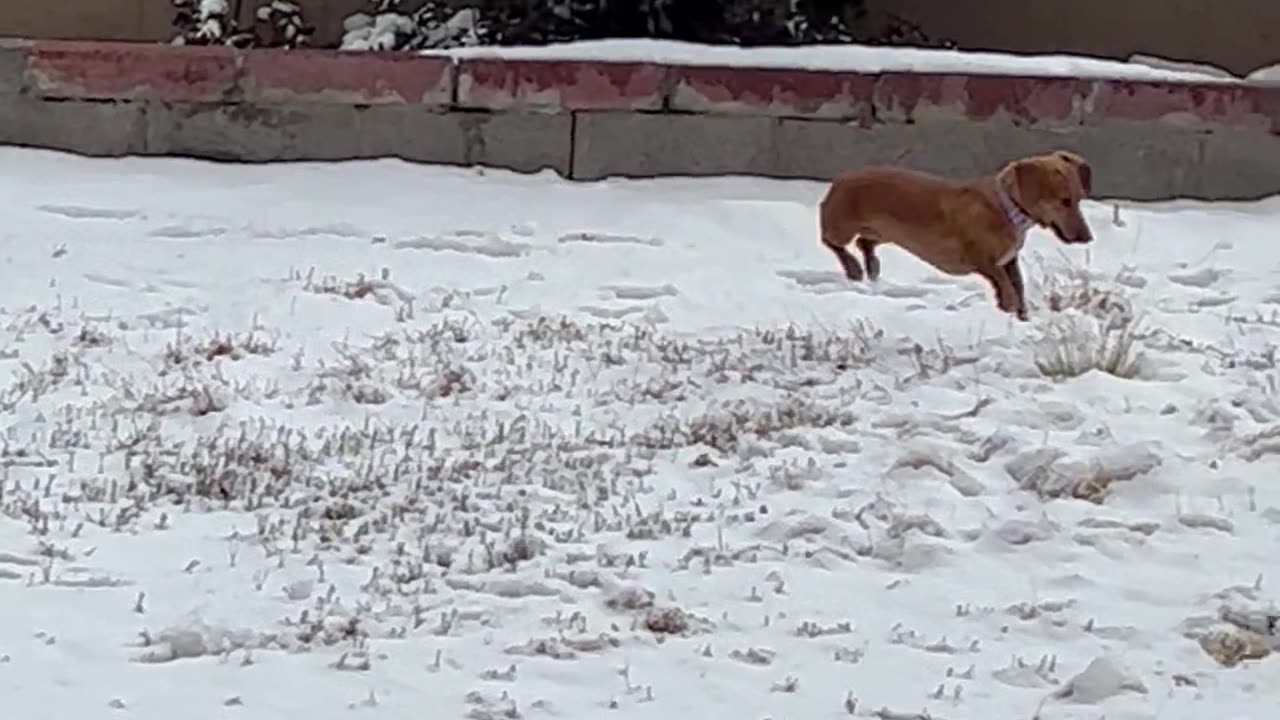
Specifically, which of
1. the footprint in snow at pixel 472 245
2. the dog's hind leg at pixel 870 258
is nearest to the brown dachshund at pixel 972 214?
the dog's hind leg at pixel 870 258

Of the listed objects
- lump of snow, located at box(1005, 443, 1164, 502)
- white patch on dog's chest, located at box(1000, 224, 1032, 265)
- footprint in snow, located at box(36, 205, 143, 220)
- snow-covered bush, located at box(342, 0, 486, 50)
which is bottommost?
lump of snow, located at box(1005, 443, 1164, 502)

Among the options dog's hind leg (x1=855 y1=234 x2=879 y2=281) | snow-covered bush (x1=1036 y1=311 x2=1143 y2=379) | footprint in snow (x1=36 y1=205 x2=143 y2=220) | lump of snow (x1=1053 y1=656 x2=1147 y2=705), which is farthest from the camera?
footprint in snow (x1=36 y1=205 x2=143 y2=220)

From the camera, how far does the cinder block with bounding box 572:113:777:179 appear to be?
7270 mm

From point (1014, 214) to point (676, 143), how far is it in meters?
1.90

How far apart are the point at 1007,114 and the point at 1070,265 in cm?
96

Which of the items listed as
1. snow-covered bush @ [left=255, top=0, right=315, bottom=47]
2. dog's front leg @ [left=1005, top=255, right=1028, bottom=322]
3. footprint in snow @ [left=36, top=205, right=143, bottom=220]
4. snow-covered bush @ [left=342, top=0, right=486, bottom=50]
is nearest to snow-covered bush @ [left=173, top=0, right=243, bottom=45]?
snow-covered bush @ [left=255, top=0, right=315, bottom=47]

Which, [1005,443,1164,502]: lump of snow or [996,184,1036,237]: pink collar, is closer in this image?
[1005,443,1164,502]: lump of snow

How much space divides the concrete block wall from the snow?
10cm

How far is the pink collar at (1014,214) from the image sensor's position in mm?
5609

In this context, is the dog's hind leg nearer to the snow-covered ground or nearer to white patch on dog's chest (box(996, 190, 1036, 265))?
the snow-covered ground

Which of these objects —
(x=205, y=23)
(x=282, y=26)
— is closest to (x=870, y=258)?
(x=205, y=23)

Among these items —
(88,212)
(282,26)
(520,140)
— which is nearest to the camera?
(88,212)

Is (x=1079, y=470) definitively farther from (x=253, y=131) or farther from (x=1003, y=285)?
(x=253, y=131)

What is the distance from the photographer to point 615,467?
439 centimetres
